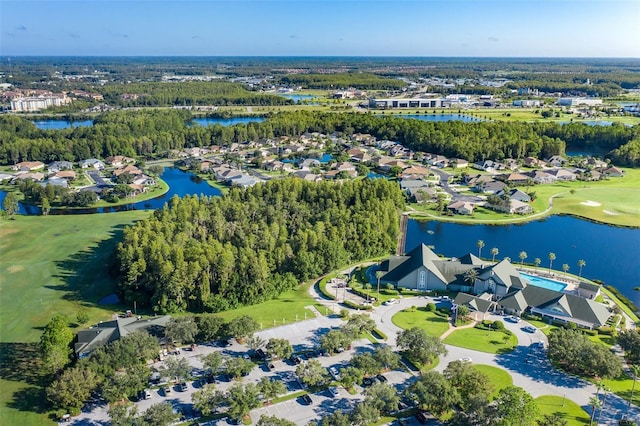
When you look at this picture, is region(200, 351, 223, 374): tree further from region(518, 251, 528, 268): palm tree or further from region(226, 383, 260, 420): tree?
region(518, 251, 528, 268): palm tree

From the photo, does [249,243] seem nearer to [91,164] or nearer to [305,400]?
[305,400]

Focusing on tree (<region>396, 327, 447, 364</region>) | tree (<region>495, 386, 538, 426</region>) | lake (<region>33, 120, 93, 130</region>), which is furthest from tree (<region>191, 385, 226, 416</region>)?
lake (<region>33, 120, 93, 130</region>)

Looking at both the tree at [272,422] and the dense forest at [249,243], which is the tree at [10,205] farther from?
the tree at [272,422]

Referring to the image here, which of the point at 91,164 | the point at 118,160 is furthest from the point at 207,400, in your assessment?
the point at 118,160

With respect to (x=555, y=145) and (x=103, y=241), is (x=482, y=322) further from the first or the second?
(x=555, y=145)

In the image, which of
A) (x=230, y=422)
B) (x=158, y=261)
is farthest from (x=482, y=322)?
(x=158, y=261)
